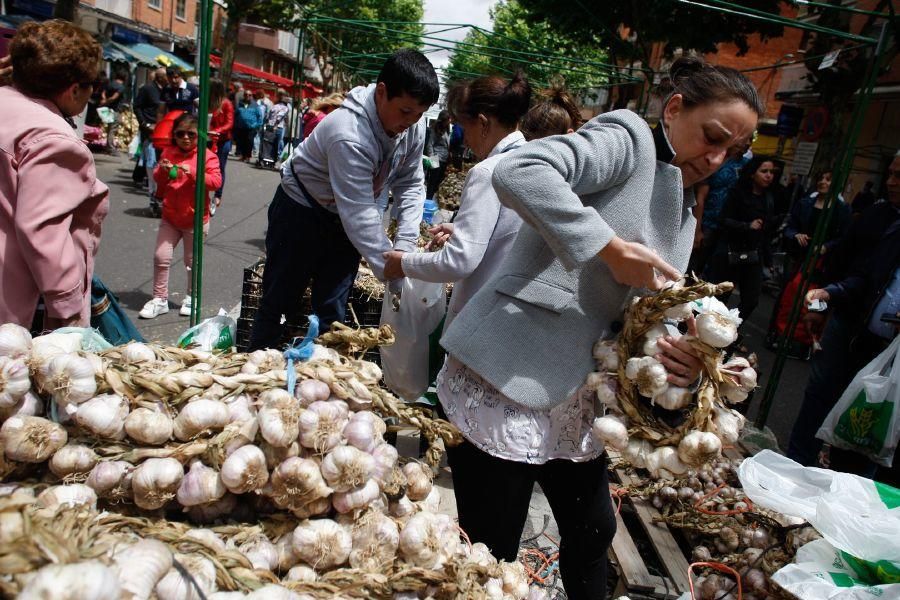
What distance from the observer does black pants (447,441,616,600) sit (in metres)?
1.62

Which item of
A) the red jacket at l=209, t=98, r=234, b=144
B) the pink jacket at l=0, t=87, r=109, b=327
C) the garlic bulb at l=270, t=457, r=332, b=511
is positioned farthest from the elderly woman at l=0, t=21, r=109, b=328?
the red jacket at l=209, t=98, r=234, b=144

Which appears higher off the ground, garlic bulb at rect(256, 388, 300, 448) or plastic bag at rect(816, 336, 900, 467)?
garlic bulb at rect(256, 388, 300, 448)

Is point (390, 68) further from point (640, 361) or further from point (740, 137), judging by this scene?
point (640, 361)

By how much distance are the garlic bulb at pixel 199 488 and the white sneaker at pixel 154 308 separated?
3.93 m

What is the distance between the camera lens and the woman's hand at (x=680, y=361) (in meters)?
1.36

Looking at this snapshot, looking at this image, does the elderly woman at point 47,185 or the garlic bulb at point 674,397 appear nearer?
the garlic bulb at point 674,397

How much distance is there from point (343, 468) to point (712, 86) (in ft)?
3.68

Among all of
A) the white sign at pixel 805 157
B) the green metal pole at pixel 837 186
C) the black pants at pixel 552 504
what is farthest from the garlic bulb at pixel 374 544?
the white sign at pixel 805 157

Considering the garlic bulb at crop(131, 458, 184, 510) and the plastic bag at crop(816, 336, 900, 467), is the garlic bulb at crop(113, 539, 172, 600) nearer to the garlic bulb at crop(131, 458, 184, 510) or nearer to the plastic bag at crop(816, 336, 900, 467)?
the garlic bulb at crop(131, 458, 184, 510)

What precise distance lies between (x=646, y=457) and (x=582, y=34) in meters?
14.0

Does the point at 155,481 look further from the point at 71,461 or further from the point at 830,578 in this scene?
the point at 830,578

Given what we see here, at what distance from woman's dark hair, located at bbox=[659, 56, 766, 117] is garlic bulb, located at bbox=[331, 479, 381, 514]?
109 centimetres

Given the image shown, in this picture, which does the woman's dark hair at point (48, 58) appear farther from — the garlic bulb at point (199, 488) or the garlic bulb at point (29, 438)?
the garlic bulb at point (199, 488)

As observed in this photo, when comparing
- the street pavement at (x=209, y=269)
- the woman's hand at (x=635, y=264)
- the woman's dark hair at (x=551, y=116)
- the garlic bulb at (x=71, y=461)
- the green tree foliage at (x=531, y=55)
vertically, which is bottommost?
the street pavement at (x=209, y=269)
